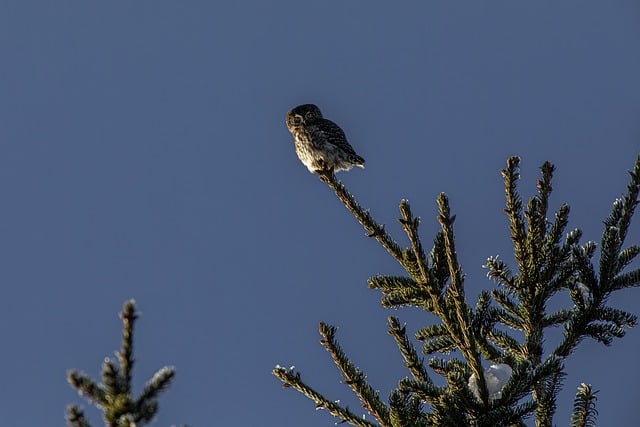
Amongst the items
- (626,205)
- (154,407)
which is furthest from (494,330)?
(154,407)

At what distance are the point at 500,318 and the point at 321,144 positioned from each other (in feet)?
26.7

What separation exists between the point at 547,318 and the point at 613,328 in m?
0.38

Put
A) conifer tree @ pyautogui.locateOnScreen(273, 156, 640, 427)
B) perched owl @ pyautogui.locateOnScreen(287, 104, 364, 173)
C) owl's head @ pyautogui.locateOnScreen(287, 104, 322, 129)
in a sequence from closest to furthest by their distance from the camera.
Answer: conifer tree @ pyautogui.locateOnScreen(273, 156, 640, 427)
perched owl @ pyautogui.locateOnScreen(287, 104, 364, 173)
owl's head @ pyautogui.locateOnScreen(287, 104, 322, 129)

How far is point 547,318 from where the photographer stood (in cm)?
444

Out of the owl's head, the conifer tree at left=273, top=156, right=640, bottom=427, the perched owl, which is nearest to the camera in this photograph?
the conifer tree at left=273, top=156, right=640, bottom=427

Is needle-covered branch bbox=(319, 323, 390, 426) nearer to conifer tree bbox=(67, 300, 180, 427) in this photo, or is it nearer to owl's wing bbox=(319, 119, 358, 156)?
conifer tree bbox=(67, 300, 180, 427)

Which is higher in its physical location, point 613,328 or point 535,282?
point 535,282

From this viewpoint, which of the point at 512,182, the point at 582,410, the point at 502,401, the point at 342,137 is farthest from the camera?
the point at 342,137

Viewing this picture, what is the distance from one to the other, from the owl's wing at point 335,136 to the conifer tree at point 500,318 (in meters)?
7.50

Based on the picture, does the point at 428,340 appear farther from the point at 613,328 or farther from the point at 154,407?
the point at 154,407

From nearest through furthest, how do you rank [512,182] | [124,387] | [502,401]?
[124,387]
[502,401]
[512,182]

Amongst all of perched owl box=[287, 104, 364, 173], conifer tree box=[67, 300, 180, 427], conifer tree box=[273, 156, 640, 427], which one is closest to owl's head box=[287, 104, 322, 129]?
perched owl box=[287, 104, 364, 173]

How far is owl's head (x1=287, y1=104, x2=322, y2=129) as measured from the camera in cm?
1340

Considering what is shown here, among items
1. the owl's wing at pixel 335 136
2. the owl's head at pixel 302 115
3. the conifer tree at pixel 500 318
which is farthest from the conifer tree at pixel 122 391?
the owl's head at pixel 302 115
